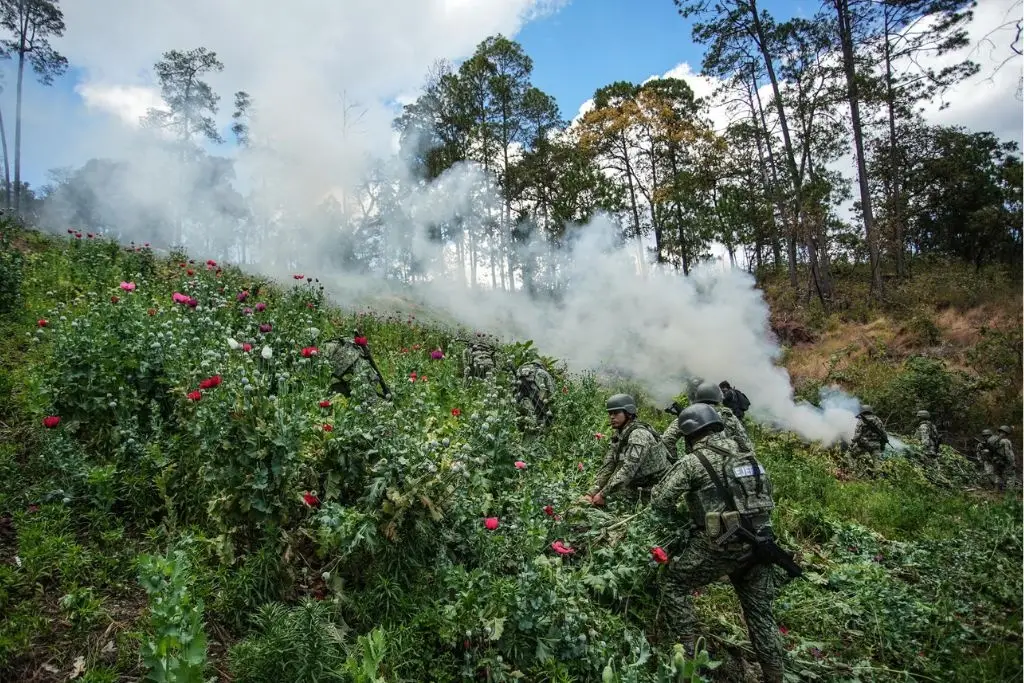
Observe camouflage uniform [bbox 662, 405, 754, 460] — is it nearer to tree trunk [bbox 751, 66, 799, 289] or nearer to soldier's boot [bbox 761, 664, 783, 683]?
soldier's boot [bbox 761, 664, 783, 683]

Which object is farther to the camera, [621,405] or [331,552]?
[621,405]

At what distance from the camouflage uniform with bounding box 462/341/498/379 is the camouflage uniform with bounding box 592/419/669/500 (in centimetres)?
278

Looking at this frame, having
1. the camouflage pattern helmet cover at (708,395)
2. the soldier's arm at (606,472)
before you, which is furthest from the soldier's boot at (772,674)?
the camouflage pattern helmet cover at (708,395)

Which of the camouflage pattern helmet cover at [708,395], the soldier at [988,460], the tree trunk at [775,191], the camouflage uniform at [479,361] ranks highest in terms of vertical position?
the tree trunk at [775,191]

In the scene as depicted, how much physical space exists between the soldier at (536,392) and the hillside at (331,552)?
5.62 feet

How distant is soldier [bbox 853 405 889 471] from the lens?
9547mm

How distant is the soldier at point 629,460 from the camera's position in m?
4.64

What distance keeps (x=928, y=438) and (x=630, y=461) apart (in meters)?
8.47

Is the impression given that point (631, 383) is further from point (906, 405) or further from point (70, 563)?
point (70, 563)

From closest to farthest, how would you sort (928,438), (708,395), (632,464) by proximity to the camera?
(632,464) → (708,395) → (928,438)

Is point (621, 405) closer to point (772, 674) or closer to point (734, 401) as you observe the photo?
point (772, 674)

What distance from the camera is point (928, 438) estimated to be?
995 centimetres

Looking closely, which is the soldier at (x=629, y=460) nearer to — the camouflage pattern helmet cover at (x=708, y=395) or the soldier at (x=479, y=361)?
the camouflage pattern helmet cover at (x=708, y=395)

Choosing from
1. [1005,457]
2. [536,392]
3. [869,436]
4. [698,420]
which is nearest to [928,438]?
[1005,457]
